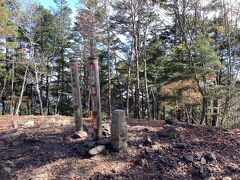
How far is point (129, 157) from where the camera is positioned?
4570mm

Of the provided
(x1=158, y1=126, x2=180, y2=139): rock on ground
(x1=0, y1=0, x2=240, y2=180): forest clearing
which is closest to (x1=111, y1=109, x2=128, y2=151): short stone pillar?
(x1=0, y1=0, x2=240, y2=180): forest clearing

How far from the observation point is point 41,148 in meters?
4.85

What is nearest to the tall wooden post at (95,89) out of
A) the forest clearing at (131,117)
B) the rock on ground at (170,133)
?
the forest clearing at (131,117)

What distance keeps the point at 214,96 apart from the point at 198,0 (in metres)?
3.33

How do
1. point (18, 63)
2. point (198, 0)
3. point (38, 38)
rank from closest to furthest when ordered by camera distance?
1. point (198, 0)
2. point (18, 63)
3. point (38, 38)

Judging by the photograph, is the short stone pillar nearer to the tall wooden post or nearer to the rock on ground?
the tall wooden post

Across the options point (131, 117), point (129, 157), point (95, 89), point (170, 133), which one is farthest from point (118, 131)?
point (131, 117)

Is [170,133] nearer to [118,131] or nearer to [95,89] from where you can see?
[118,131]

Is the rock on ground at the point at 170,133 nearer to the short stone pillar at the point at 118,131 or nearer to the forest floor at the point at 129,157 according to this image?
the forest floor at the point at 129,157

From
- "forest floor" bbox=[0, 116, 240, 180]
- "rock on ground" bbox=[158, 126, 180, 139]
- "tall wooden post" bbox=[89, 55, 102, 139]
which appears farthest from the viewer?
"rock on ground" bbox=[158, 126, 180, 139]

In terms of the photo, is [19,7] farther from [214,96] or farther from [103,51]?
[214,96]

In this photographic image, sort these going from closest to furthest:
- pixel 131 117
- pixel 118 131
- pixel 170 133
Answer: pixel 118 131
pixel 170 133
pixel 131 117

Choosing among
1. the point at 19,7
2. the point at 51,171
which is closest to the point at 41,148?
the point at 51,171

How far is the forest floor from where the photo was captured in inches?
166
